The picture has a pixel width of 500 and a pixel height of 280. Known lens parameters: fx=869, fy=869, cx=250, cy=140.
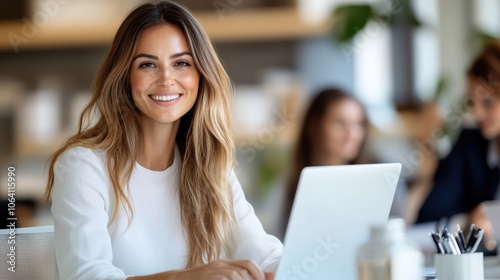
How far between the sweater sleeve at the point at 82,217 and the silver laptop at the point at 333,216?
0.30 m

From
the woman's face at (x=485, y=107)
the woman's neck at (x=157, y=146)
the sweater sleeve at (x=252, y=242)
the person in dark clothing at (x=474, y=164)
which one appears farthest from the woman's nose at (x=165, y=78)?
the woman's face at (x=485, y=107)

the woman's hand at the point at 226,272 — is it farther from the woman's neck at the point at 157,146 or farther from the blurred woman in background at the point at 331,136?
the blurred woman in background at the point at 331,136

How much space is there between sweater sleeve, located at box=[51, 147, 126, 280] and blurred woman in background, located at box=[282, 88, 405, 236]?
76.7 inches

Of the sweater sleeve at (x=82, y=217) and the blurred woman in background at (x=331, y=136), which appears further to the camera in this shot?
the blurred woman in background at (x=331, y=136)

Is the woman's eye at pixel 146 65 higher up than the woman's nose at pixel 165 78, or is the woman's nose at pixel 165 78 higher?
the woman's eye at pixel 146 65

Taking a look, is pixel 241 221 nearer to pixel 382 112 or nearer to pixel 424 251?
pixel 424 251

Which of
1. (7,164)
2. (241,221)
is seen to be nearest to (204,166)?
(241,221)

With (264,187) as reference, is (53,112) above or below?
above

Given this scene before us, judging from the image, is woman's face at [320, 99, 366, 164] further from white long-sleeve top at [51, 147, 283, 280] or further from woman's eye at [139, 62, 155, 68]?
woman's eye at [139, 62, 155, 68]

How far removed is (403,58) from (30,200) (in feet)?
6.57

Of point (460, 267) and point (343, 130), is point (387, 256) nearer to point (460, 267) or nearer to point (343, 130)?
point (460, 267)

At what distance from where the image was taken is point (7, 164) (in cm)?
418

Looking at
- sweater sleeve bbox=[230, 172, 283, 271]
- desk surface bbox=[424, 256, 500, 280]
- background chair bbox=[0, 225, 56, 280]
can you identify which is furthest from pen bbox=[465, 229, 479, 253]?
background chair bbox=[0, 225, 56, 280]

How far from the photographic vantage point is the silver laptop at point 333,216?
4.42ft
